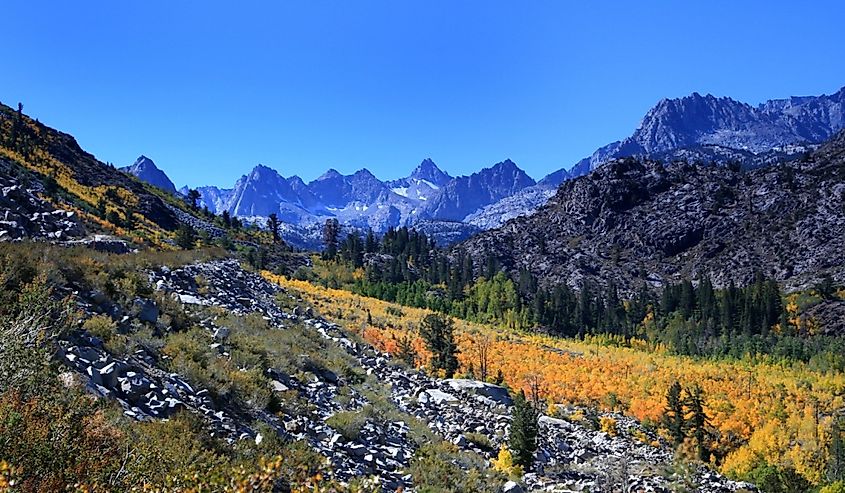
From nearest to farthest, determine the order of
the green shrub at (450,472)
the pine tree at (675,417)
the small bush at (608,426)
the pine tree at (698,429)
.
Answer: the green shrub at (450,472) → the small bush at (608,426) → the pine tree at (698,429) → the pine tree at (675,417)

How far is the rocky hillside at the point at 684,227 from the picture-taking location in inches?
4801

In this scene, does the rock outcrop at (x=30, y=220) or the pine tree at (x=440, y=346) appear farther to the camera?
the pine tree at (x=440, y=346)

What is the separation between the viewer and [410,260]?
484ft

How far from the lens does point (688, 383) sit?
168 ft

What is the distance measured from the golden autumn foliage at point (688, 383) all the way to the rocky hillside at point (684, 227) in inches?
2538

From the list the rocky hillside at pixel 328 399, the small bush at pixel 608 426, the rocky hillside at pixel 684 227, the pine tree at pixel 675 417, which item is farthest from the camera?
the rocky hillside at pixel 684 227

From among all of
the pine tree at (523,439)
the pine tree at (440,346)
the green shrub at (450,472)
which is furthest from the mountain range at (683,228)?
the green shrub at (450,472)

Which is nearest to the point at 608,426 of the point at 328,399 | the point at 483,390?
the point at 483,390

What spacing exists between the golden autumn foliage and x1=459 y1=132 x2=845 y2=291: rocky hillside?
211 feet

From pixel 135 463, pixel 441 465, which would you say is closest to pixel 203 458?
pixel 135 463

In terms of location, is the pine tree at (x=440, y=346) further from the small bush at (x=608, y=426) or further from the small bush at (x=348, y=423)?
the small bush at (x=348, y=423)

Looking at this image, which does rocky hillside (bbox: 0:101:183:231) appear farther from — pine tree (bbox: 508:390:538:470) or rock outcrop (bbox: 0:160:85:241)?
pine tree (bbox: 508:390:538:470)

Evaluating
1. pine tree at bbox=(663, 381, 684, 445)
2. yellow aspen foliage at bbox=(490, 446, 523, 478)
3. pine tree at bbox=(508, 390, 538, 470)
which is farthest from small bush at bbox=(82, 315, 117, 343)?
pine tree at bbox=(663, 381, 684, 445)

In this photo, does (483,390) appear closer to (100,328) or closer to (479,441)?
(479,441)
